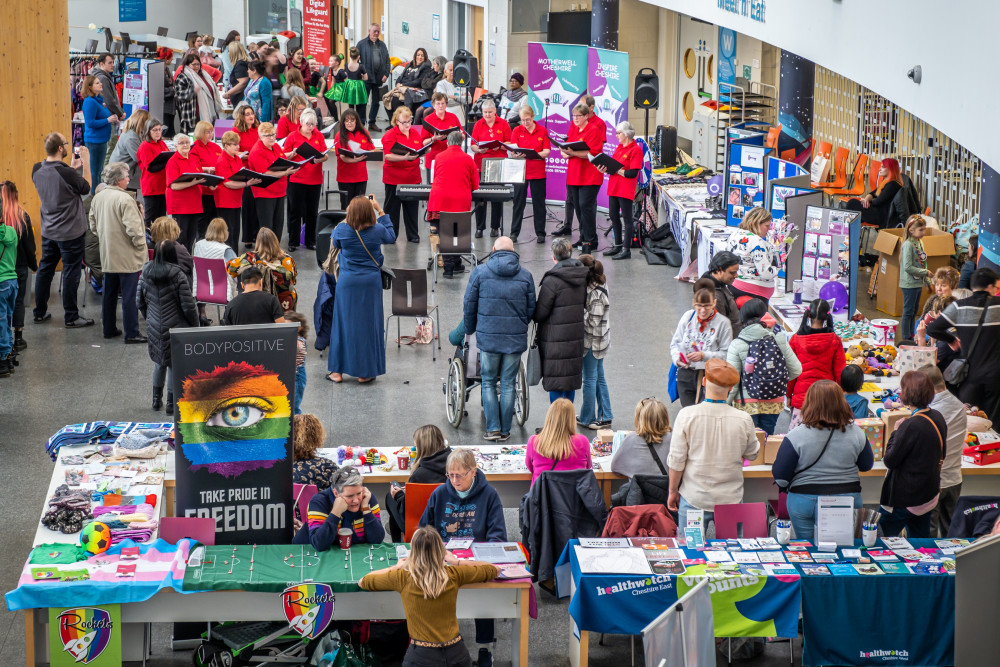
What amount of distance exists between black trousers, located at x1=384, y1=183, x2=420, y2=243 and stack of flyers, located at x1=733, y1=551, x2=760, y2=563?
8.65m

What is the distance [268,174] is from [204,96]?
18.8ft

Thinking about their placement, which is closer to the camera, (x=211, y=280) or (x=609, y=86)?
(x=211, y=280)

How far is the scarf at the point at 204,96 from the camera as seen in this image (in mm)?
17703

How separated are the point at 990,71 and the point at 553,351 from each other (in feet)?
10.8

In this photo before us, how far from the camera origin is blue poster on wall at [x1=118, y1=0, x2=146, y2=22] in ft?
105

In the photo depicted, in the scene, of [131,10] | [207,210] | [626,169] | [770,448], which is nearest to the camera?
[770,448]

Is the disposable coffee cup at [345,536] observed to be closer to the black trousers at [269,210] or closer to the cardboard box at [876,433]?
the cardboard box at [876,433]

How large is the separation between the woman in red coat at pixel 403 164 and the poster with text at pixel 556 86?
2.02 meters

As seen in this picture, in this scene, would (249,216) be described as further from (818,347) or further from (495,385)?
(818,347)

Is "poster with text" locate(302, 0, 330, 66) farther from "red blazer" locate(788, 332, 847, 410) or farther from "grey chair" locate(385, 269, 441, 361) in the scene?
"red blazer" locate(788, 332, 847, 410)

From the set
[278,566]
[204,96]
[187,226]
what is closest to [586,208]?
[187,226]

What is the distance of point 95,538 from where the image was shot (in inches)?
231

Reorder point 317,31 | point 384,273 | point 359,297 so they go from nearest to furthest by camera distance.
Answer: point 359,297, point 384,273, point 317,31

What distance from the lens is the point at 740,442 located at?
6230 mm
